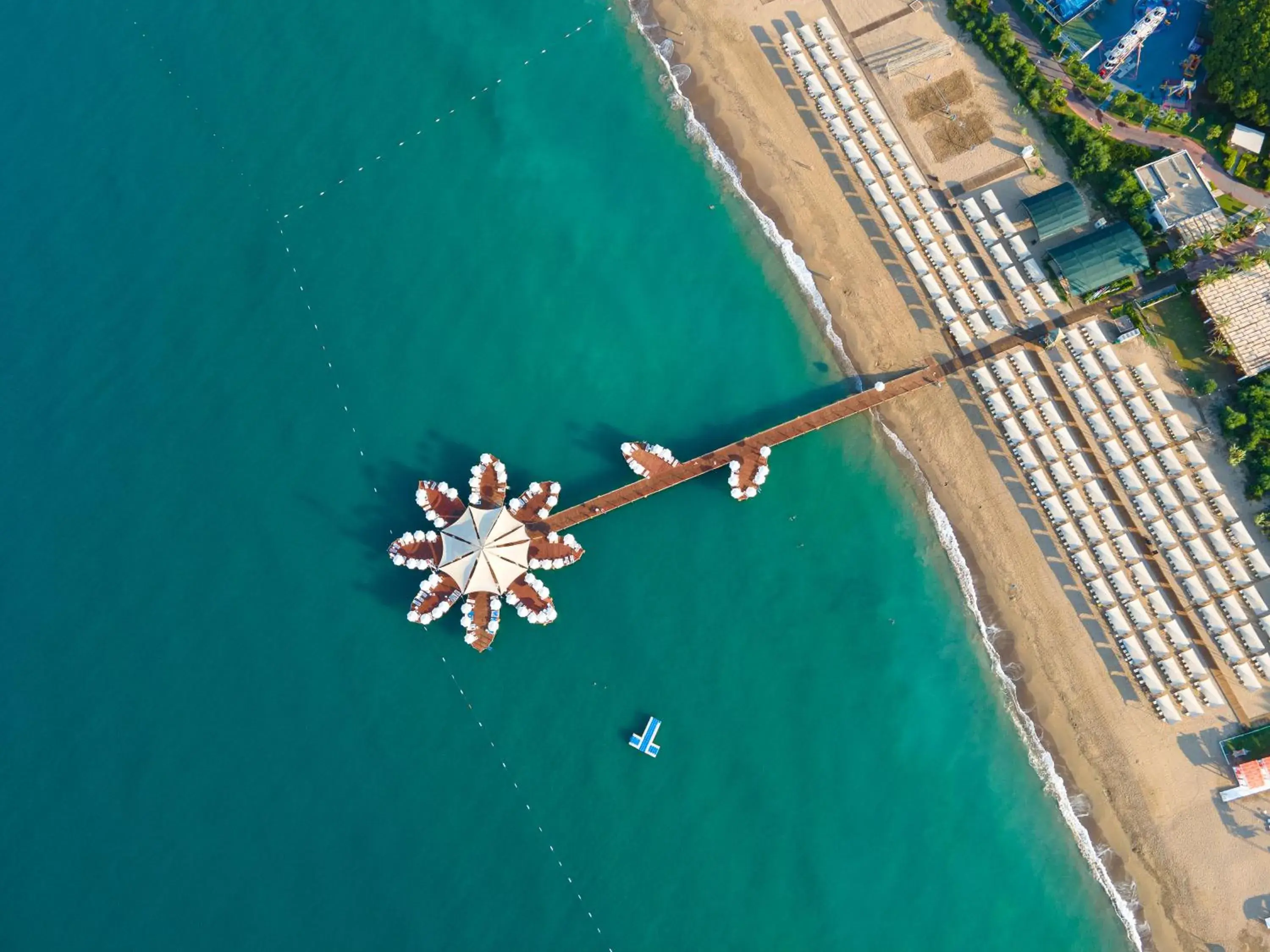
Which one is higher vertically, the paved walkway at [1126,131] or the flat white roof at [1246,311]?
the paved walkway at [1126,131]

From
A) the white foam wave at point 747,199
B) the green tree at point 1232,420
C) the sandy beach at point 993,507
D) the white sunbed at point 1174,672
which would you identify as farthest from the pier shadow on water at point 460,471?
the white sunbed at point 1174,672

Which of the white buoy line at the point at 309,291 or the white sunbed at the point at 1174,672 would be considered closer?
the white sunbed at the point at 1174,672

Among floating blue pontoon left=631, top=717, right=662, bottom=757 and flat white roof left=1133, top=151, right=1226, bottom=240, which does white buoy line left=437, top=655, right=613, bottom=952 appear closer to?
floating blue pontoon left=631, top=717, right=662, bottom=757

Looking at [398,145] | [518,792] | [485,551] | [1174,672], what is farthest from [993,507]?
[398,145]

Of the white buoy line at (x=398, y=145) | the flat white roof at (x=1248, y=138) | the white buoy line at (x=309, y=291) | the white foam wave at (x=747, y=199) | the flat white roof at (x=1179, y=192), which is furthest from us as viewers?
the white buoy line at (x=398, y=145)

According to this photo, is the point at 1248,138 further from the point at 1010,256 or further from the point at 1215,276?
the point at 1010,256

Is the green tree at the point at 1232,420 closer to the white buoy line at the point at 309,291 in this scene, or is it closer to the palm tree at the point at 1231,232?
the palm tree at the point at 1231,232

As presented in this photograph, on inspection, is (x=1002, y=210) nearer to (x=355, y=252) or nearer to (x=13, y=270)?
(x=355, y=252)

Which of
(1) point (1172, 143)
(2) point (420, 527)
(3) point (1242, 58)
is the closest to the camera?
(3) point (1242, 58)
